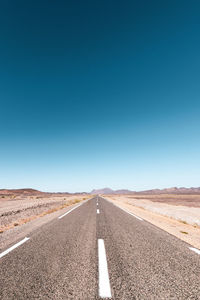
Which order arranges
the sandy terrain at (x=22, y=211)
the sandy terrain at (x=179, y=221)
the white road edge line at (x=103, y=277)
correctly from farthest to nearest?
the sandy terrain at (x=22, y=211) < the sandy terrain at (x=179, y=221) < the white road edge line at (x=103, y=277)

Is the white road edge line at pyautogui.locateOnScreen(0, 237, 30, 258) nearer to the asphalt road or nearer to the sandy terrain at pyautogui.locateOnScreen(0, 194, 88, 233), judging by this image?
the asphalt road

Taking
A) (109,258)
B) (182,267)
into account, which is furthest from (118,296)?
(182,267)

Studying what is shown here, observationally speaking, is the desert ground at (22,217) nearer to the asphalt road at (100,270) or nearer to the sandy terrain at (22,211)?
the sandy terrain at (22,211)

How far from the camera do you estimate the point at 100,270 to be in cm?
336

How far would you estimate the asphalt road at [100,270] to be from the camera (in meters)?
2.62

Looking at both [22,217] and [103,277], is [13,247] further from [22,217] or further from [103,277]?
[22,217]

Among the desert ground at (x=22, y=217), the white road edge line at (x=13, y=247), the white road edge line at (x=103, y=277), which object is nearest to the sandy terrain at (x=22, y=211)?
the desert ground at (x=22, y=217)

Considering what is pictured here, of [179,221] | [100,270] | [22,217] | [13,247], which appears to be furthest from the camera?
[22,217]

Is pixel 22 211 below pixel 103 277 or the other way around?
below

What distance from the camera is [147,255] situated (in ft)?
14.0

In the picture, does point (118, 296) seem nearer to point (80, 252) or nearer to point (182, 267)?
point (182, 267)

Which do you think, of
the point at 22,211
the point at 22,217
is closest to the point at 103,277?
the point at 22,217

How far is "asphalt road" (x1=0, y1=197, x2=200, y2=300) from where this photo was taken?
8.59 feet

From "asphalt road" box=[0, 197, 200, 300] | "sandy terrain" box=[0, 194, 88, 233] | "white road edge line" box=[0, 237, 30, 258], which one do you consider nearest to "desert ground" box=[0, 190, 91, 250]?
"sandy terrain" box=[0, 194, 88, 233]
